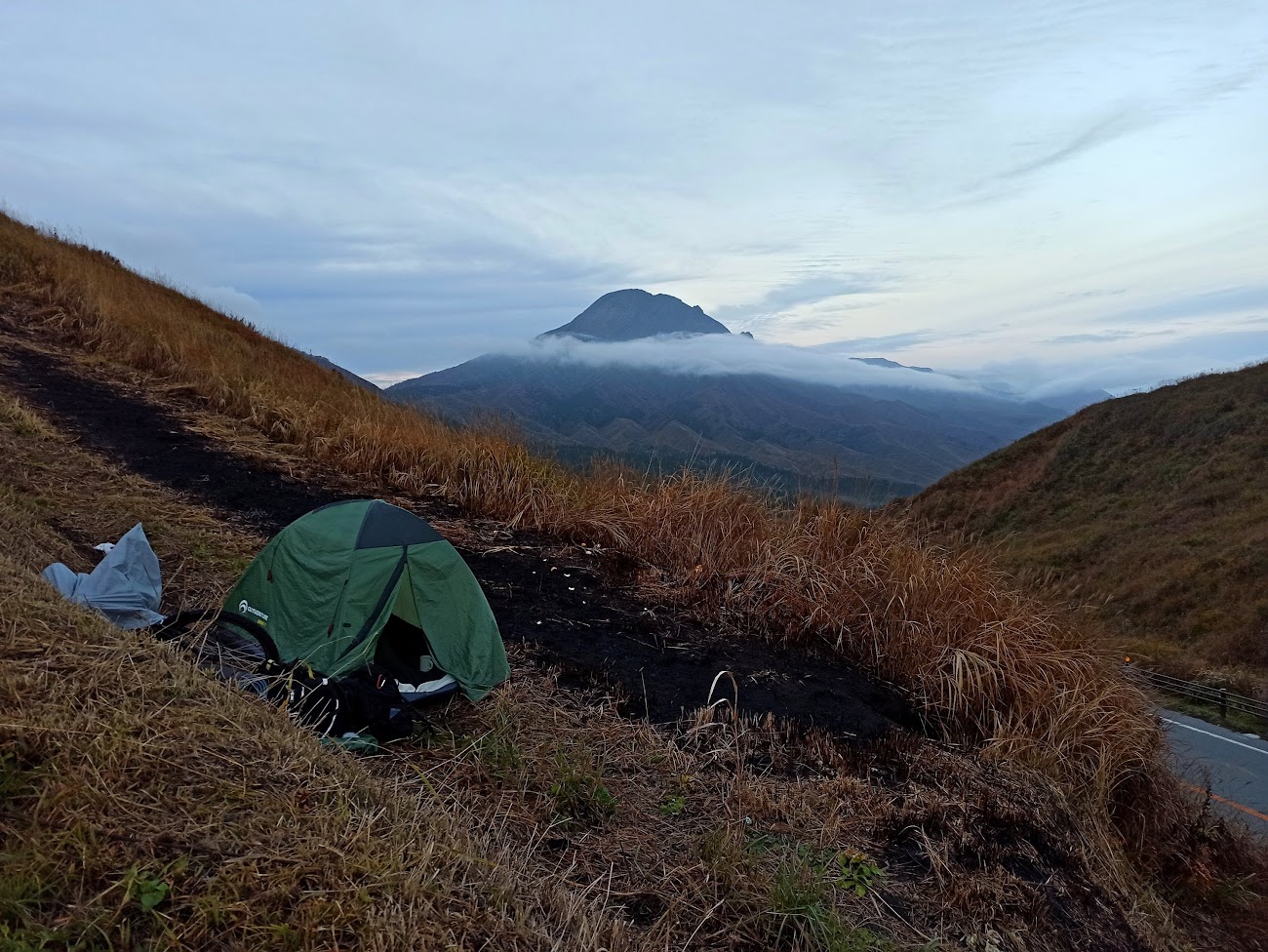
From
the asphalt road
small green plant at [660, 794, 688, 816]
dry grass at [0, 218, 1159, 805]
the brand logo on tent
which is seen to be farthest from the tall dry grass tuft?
the asphalt road

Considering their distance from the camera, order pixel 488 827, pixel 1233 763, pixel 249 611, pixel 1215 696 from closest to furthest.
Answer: pixel 488 827, pixel 249 611, pixel 1233 763, pixel 1215 696

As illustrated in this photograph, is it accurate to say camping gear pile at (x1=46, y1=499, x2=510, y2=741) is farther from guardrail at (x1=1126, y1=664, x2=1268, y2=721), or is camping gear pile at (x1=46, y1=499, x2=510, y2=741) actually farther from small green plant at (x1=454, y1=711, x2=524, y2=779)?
guardrail at (x1=1126, y1=664, x2=1268, y2=721)

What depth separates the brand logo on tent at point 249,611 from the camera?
15.6 ft

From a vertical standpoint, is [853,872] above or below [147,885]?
below

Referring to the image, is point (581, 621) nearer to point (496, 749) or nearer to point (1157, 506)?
point (496, 749)

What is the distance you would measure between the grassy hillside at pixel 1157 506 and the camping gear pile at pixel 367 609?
69.8 feet

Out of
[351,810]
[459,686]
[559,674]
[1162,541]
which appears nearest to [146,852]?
[351,810]

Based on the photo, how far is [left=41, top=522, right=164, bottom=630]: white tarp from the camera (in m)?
4.31

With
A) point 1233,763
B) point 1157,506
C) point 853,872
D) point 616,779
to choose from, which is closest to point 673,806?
point 616,779

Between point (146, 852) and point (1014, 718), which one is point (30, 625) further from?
point (1014, 718)

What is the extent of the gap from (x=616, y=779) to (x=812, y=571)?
3221 mm

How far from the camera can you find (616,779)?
4059 millimetres

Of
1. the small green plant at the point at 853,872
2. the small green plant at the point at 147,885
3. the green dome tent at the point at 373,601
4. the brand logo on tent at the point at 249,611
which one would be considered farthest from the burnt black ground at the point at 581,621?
the small green plant at the point at 147,885

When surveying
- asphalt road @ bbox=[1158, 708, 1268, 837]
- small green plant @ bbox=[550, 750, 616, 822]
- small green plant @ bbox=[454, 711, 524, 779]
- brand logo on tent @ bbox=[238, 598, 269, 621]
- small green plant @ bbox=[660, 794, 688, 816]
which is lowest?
asphalt road @ bbox=[1158, 708, 1268, 837]
